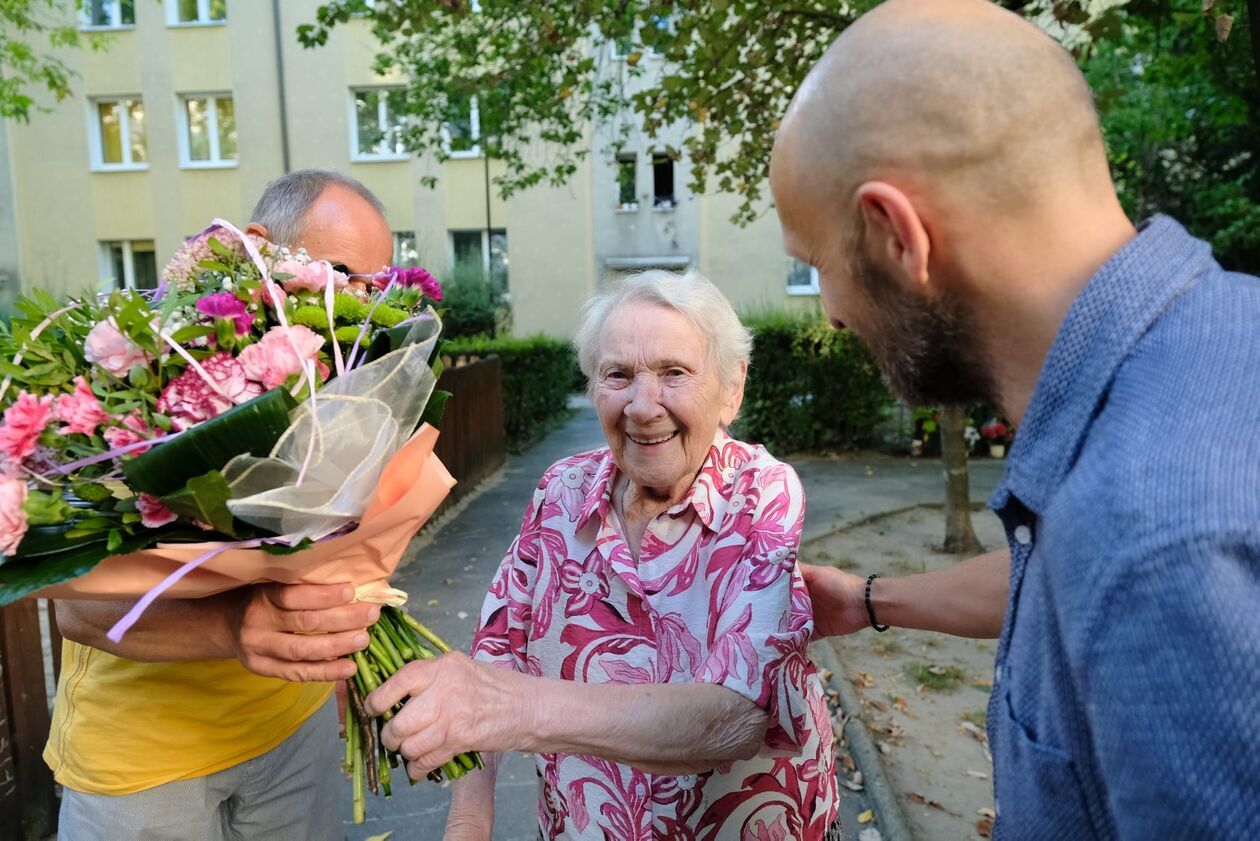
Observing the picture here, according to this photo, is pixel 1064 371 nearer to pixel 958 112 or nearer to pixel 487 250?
pixel 958 112

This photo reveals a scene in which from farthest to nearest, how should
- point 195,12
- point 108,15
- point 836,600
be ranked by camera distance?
point 108,15 < point 195,12 < point 836,600

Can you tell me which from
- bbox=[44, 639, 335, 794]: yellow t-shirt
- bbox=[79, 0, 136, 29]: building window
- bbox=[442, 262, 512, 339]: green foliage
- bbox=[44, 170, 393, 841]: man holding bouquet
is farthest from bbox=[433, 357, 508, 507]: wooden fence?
bbox=[79, 0, 136, 29]: building window

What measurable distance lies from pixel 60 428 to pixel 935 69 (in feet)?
4.38

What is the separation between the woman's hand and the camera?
1392mm

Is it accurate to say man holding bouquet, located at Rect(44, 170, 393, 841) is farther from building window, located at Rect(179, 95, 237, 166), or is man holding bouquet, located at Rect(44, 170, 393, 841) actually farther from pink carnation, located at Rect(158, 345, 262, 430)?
building window, located at Rect(179, 95, 237, 166)

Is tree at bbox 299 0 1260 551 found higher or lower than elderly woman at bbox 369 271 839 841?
higher

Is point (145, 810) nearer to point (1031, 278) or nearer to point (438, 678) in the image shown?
point (438, 678)

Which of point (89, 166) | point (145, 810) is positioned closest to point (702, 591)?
point (145, 810)

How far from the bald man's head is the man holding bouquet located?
112 centimetres

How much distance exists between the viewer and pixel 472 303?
2064 centimetres

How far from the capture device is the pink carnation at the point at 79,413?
3.92ft

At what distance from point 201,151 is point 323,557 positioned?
2404 centimetres

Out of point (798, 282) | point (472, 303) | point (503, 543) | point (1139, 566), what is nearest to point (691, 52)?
point (503, 543)

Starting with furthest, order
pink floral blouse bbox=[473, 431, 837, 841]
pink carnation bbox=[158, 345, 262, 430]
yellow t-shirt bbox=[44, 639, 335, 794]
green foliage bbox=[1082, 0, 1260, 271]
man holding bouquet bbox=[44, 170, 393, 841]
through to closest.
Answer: green foliage bbox=[1082, 0, 1260, 271]
yellow t-shirt bbox=[44, 639, 335, 794]
pink floral blouse bbox=[473, 431, 837, 841]
man holding bouquet bbox=[44, 170, 393, 841]
pink carnation bbox=[158, 345, 262, 430]
